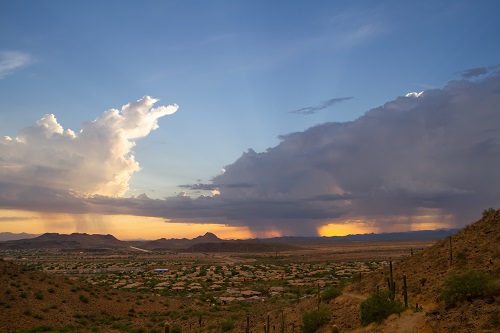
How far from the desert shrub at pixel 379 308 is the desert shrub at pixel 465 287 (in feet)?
9.27

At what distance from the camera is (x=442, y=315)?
17.1 metres

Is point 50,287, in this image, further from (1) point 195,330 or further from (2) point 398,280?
(2) point 398,280

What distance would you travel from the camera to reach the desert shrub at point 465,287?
17156 mm

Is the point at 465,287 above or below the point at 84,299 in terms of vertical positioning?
above

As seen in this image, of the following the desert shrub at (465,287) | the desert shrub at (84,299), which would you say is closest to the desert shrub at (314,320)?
the desert shrub at (465,287)

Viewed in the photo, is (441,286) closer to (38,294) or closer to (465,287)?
(465,287)

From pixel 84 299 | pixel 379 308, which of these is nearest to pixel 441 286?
pixel 379 308

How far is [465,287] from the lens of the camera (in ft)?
57.3

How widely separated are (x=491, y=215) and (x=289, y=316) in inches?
669

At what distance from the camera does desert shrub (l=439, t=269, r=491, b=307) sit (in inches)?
675

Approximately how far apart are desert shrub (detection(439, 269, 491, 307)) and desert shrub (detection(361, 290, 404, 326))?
9.27ft

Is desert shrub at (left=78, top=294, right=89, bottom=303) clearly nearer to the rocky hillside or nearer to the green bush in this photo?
the green bush

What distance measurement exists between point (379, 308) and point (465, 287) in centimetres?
478

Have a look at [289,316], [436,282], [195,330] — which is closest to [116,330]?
[195,330]
